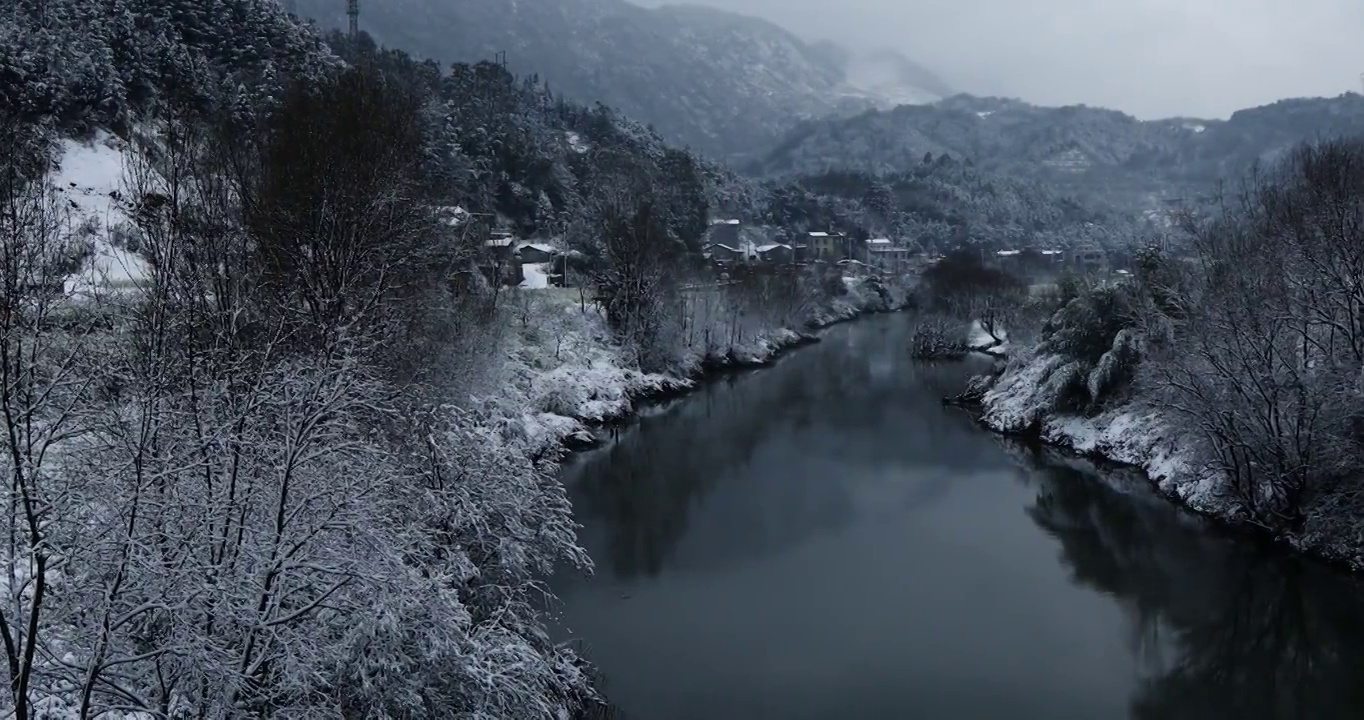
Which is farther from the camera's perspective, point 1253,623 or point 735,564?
point 735,564

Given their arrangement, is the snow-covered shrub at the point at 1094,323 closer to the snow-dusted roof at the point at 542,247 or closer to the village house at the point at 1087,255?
the snow-dusted roof at the point at 542,247

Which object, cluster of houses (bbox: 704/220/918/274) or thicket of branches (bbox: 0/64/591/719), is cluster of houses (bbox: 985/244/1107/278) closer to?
cluster of houses (bbox: 704/220/918/274)

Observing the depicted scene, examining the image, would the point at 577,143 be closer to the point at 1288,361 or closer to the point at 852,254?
the point at 852,254

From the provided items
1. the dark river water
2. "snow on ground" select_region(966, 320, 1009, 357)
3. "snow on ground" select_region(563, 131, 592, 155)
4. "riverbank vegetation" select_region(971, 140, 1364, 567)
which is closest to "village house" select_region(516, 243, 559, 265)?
"snow on ground" select_region(966, 320, 1009, 357)

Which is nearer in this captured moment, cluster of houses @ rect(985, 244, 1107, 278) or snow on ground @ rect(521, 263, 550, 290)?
snow on ground @ rect(521, 263, 550, 290)

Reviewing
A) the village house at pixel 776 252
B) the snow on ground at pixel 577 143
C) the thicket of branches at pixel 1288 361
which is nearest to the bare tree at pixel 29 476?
the thicket of branches at pixel 1288 361

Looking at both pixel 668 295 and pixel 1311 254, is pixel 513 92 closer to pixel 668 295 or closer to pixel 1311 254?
pixel 668 295

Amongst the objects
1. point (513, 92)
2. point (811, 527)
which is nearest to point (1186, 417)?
point (811, 527)
